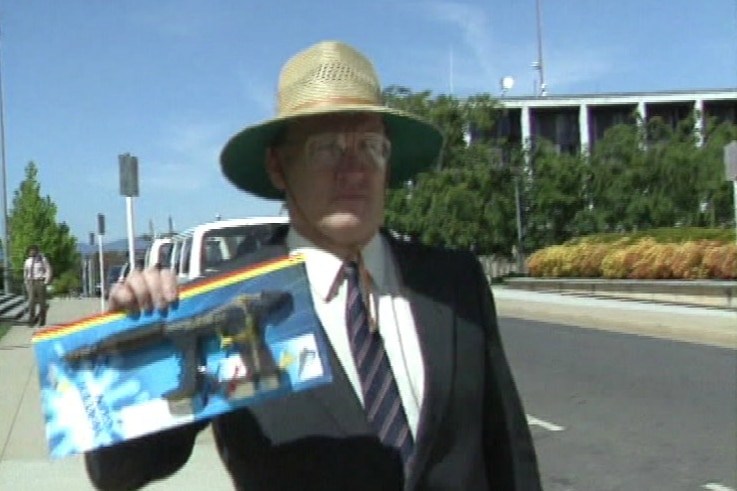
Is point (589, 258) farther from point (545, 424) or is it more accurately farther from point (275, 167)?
point (275, 167)

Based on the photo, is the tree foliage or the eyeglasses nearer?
the eyeglasses

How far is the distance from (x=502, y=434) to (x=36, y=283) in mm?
18750

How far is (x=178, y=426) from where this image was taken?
1.86 metres

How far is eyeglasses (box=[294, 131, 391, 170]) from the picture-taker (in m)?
2.08

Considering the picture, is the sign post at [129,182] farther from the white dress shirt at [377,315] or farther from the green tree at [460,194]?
the green tree at [460,194]

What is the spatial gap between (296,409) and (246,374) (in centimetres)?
16

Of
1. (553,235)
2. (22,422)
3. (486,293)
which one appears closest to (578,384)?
(22,422)

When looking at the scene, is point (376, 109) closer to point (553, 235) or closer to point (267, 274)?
point (267, 274)

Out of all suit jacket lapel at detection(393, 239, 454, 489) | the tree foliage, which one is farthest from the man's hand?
the tree foliage

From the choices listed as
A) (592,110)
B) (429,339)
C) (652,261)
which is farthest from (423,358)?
(592,110)

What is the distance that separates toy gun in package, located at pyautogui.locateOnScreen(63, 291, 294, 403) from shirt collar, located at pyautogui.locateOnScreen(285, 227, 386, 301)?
7.4 inches

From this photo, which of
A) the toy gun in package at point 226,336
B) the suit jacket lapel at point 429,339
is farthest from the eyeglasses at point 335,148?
the toy gun in package at point 226,336

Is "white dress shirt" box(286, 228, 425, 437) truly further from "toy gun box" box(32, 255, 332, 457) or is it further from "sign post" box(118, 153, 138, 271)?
"sign post" box(118, 153, 138, 271)

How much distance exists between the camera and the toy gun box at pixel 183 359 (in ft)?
5.93
